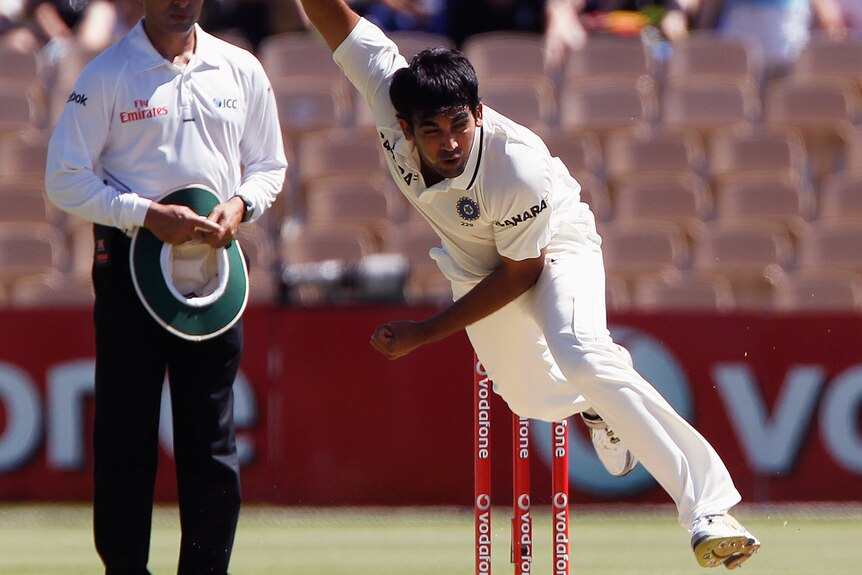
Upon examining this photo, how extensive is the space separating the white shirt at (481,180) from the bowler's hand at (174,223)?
0.68 metres

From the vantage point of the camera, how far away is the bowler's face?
4.46 m

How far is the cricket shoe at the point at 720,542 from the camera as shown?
4.47m

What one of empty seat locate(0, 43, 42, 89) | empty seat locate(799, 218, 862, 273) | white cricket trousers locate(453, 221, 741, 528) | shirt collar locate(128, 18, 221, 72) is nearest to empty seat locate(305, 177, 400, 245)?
empty seat locate(0, 43, 42, 89)

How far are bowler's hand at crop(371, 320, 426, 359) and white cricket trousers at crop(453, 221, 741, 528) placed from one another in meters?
0.40

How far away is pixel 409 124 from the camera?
15.0ft

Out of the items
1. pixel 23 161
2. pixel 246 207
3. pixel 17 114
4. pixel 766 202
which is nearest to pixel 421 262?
pixel 766 202

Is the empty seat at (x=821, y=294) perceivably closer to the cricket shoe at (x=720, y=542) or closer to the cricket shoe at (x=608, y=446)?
the cricket shoe at (x=608, y=446)

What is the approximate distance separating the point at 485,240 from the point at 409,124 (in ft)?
1.89

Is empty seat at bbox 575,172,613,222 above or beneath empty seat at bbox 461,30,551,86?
beneath

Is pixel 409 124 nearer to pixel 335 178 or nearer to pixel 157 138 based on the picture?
pixel 157 138

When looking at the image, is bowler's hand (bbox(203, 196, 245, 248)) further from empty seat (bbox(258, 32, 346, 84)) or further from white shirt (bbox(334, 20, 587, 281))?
empty seat (bbox(258, 32, 346, 84))

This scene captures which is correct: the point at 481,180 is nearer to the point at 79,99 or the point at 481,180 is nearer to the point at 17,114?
the point at 79,99

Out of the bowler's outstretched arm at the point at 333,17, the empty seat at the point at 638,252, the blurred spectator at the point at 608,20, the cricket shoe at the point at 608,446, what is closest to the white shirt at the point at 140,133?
the bowler's outstretched arm at the point at 333,17

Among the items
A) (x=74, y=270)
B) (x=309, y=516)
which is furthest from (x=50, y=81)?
(x=309, y=516)
